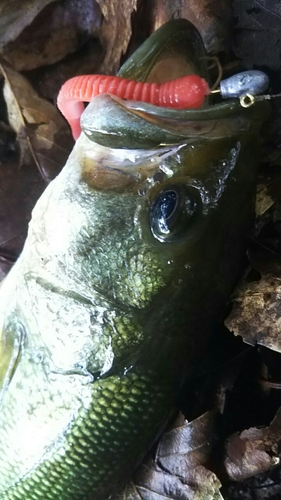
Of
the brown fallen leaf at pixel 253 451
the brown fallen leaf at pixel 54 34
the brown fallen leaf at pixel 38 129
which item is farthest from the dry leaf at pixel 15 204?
the brown fallen leaf at pixel 253 451

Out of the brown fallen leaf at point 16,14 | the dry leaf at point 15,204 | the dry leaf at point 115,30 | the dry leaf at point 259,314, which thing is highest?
the brown fallen leaf at point 16,14

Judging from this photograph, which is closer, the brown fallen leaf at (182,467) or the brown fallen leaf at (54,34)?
the brown fallen leaf at (182,467)

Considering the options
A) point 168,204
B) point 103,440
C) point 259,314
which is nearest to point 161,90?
point 168,204

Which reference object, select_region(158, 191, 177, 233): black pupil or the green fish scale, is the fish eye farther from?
the green fish scale

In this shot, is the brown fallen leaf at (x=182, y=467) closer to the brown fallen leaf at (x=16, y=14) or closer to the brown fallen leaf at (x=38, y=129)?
the brown fallen leaf at (x=38, y=129)

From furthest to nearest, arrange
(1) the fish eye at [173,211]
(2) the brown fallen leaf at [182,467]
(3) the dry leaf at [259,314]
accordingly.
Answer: (2) the brown fallen leaf at [182,467] < (3) the dry leaf at [259,314] < (1) the fish eye at [173,211]

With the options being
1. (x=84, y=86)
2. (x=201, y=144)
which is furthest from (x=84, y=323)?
(x=84, y=86)
